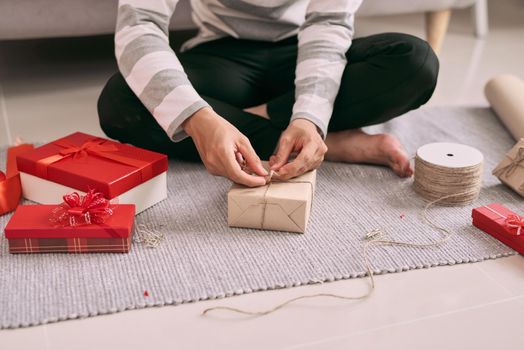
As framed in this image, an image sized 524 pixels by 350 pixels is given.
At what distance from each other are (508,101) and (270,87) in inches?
23.0

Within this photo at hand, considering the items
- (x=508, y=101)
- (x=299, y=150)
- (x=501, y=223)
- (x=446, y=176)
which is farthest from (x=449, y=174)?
(x=508, y=101)

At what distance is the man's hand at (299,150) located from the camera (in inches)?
40.2

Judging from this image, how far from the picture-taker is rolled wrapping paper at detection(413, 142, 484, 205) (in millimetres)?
1104

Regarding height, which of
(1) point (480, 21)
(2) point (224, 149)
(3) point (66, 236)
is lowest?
(1) point (480, 21)

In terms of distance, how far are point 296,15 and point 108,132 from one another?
45 centimetres

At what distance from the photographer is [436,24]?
2080 mm

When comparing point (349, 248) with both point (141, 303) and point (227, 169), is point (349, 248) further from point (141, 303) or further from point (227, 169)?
point (141, 303)

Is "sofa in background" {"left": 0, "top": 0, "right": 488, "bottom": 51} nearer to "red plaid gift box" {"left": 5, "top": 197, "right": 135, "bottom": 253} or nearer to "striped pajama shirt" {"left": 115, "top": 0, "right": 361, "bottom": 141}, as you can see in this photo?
"striped pajama shirt" {"left": 115, "top": 0, "right": 361, "bottom": 141}

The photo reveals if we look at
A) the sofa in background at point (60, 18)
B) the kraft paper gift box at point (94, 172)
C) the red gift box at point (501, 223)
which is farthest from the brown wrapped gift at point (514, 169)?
→ the sofa in background at point (60, 18)

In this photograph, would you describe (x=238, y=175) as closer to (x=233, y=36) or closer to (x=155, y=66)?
→ (x=155, y=66)

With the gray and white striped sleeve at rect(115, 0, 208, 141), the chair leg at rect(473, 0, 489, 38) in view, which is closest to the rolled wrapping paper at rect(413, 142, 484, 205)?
the gray and white striped sleeve at rect(115, 0, 208, 141)

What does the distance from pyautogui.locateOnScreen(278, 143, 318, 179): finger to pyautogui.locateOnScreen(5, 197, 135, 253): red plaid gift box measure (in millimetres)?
249

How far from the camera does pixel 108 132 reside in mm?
1289

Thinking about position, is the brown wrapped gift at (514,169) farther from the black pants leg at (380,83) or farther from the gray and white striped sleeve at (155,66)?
the gray and white striped sleeve at (155,66)
